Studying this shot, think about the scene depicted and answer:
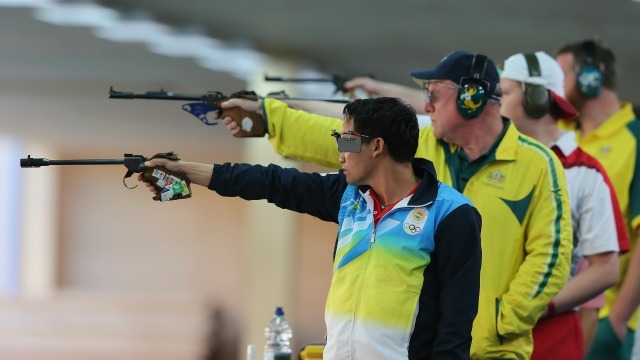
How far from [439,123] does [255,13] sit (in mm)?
7566

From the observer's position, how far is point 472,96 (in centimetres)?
450

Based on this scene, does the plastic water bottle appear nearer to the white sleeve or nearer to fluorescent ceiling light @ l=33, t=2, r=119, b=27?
the white sleeve

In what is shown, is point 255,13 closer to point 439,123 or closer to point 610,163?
point 610,163

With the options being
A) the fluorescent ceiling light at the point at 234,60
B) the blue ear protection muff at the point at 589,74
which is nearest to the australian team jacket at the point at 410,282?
the blue ear protection muff at the point at 589,74

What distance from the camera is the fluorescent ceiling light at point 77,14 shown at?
462 inches

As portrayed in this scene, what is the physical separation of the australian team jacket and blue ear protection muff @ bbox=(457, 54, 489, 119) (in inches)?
34.3

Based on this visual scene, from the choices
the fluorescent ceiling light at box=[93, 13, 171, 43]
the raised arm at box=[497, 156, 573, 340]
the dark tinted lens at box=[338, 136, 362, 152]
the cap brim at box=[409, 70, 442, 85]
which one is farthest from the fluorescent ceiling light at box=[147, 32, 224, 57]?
the dark tinted lens at box=[338, 136, 362, 152]

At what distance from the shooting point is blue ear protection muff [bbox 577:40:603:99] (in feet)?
19.9

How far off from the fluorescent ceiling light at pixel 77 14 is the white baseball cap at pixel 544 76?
271 inches

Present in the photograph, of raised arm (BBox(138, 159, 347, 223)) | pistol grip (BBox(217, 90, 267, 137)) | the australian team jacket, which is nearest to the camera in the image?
the australian team jacket

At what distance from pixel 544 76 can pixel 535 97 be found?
10 centimetres

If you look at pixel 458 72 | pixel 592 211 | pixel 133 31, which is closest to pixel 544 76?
pixel 592 211

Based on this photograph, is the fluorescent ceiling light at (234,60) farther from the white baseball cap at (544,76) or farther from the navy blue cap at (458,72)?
the navy blue cap at (458,72)

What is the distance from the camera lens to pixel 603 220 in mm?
5082
